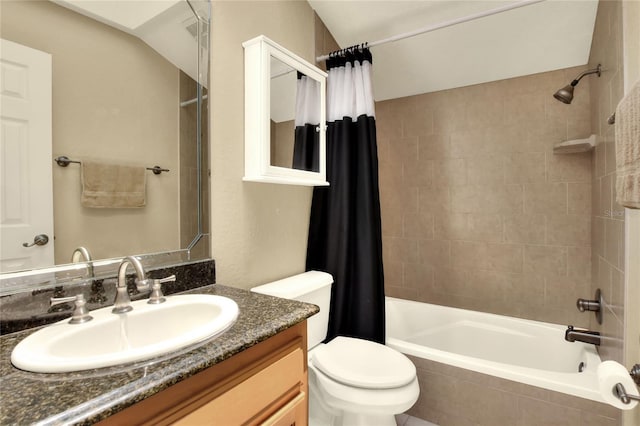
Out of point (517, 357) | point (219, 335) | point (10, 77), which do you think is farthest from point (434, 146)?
point (10, 77)

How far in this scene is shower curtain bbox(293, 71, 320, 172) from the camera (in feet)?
5.57

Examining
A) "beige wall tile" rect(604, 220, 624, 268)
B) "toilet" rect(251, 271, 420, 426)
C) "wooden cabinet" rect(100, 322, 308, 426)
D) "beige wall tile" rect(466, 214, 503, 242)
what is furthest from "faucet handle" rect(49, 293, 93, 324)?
"beige wall tile" rect(466, 214, 503, 242)

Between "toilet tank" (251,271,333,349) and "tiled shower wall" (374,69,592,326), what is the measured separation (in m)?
1.26

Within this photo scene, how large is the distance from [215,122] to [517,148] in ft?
7.13

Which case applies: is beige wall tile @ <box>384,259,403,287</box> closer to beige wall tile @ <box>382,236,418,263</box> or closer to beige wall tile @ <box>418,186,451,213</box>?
beige wall tile @ <box>382,236,418,263</box>

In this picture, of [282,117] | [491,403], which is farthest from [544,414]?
[282,117]

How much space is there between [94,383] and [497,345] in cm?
240

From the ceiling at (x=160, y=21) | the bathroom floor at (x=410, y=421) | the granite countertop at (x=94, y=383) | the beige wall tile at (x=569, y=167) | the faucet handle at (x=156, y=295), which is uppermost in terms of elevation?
the ceiling at (x=160, y=21)

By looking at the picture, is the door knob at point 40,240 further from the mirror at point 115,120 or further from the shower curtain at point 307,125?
the shower curtain at point 307,125

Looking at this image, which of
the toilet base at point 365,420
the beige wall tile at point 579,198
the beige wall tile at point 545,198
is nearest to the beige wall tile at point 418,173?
the beige wall tile at point 545,198

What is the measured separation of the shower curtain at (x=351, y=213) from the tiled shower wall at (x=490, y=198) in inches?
37.7

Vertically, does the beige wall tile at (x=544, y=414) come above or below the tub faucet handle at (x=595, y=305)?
below

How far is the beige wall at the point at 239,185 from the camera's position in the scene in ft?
4.44

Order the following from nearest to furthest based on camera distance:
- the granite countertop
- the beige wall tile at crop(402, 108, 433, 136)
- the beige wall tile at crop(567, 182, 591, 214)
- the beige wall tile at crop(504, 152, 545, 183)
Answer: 1. the granite countertop
2. the beige wall tile at crop(567, 182, 591, 214)
3. the beige wall tile at crop(504, 152, 545, 183)
4. the beige wall tile at crop(402, 108, 433, 136)
